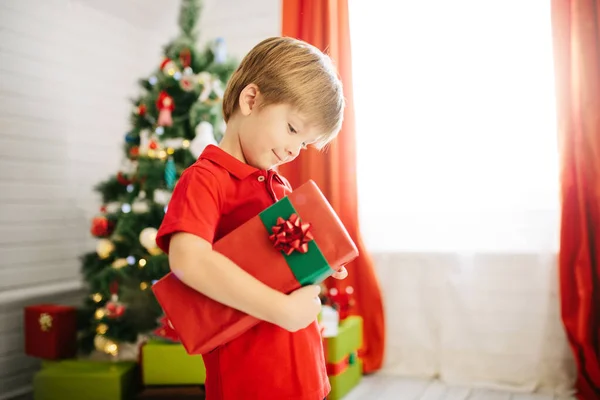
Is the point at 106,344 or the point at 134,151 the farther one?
the point at 134,151

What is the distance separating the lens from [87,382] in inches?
82.7

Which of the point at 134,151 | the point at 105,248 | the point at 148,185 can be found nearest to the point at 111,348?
the point at 105,248

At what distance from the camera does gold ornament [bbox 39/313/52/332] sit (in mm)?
2246

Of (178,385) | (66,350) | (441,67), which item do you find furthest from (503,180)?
(66,350)

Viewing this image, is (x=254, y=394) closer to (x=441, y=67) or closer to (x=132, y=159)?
(x=132, y=159)

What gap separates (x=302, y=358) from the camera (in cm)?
95

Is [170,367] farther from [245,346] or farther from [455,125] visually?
[455,125]

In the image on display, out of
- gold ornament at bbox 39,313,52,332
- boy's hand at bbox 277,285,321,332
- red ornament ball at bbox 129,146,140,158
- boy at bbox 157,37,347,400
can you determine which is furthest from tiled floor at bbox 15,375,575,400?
boy's hand at bbox 277,285,321,332

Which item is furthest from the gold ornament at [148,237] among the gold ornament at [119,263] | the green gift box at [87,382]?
the green gift box at [87,382]

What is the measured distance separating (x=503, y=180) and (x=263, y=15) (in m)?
1.54

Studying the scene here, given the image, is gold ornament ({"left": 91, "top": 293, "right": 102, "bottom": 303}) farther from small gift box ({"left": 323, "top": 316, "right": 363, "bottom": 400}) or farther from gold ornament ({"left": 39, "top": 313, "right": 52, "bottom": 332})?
small gift box ({"left": 323, "top": 316, "right": 363, "bottom": 400})

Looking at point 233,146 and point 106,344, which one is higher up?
point 233,146

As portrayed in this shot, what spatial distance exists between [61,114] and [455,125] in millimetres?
1848

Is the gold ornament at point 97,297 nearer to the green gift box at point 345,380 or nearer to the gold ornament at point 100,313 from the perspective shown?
the gold ornament at point 100,313
